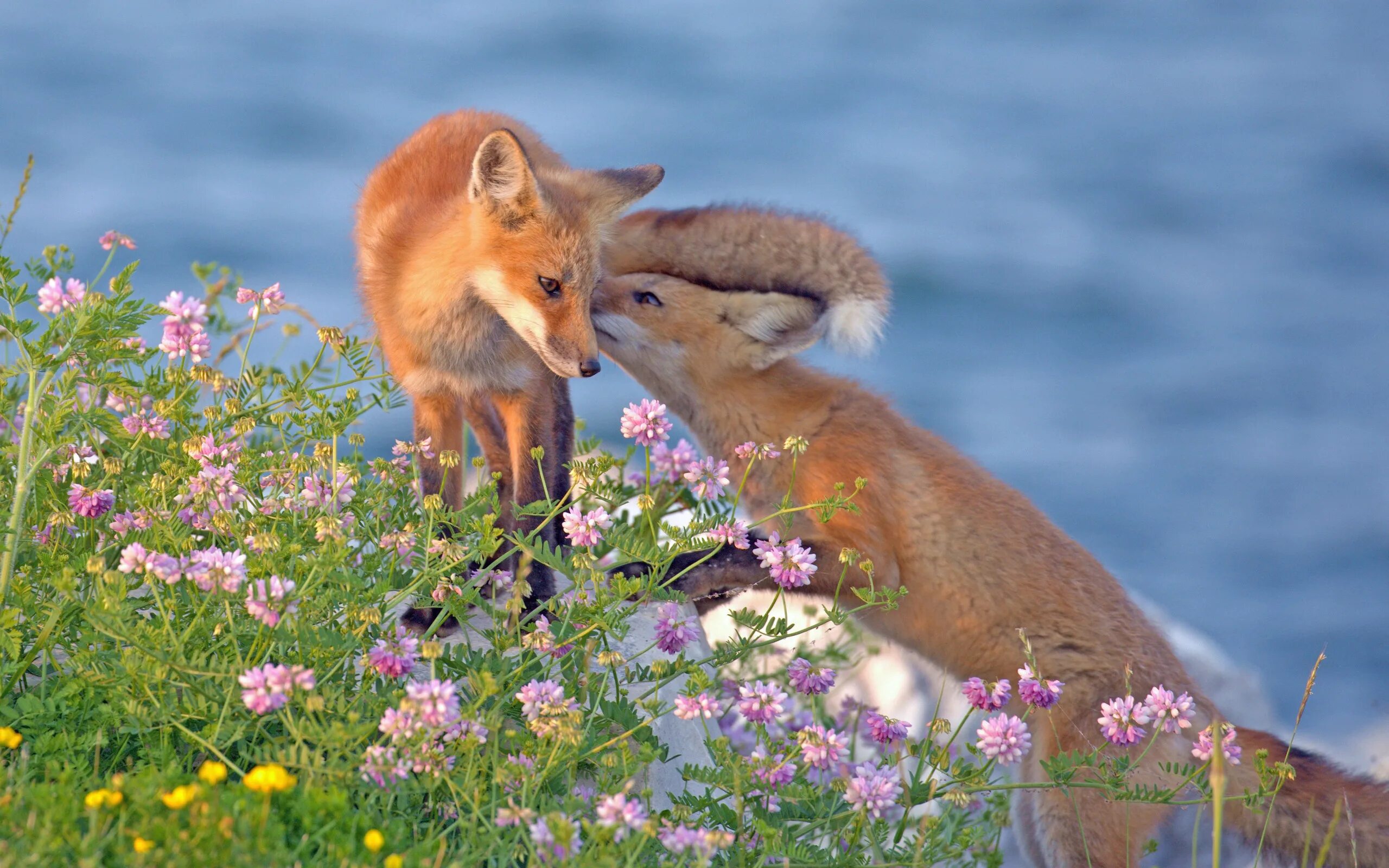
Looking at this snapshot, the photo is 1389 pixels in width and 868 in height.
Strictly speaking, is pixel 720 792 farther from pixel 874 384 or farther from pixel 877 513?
pixel 874 384

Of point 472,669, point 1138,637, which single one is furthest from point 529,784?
point 1138,637

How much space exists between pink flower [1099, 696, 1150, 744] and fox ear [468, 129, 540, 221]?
2.14 m

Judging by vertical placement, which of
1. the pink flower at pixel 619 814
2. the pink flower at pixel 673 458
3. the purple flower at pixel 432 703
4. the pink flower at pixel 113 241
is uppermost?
the pink flower at pixel 113 241

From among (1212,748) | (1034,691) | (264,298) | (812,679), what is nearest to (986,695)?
(1034,691)

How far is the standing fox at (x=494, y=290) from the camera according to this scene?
3.91 meters

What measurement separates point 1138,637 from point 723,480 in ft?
5.93

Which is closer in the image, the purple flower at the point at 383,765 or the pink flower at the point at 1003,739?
the purple flower at the point at 383,765

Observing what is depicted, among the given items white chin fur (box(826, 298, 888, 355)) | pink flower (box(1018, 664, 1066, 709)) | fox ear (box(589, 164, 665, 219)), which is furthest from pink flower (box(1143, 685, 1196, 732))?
fox ear (box(589, 164, 665, 219))

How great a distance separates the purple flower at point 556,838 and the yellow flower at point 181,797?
565mm

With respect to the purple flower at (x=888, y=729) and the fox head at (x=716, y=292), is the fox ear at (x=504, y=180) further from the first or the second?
the purple flower at (x=888, y=729)

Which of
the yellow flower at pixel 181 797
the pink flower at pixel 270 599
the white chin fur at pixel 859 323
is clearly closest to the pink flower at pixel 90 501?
the pink flower at pixel 270 599

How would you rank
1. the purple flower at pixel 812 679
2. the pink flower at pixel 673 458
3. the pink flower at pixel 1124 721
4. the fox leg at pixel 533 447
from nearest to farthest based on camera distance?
1. the pink flower at pixel 1124 721
2. the purple flower at pixel 812 679
3. the pink flower at pixel 673 458
4. the fox leg at pixel 533 447

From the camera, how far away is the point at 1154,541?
379 inches

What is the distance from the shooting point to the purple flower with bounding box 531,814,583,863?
220cm
